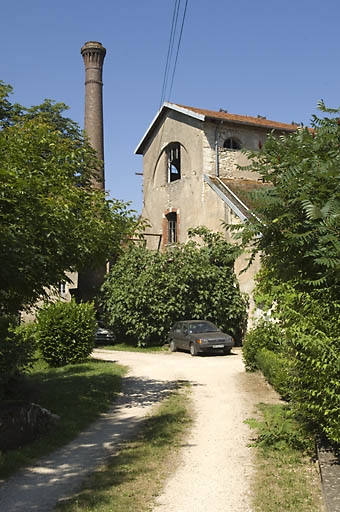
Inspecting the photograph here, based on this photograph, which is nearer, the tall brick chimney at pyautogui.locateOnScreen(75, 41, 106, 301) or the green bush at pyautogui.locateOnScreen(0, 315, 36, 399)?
the green bush at pyautogui.locateOnScreen(0, 315, 36, 399)

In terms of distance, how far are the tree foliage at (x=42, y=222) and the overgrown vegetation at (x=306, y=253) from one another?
3494 mm

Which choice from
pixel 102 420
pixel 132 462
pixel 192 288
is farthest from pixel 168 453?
pixel 192 288

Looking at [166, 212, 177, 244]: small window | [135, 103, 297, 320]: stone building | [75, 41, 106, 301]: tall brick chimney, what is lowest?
[166, 212, 177, 244]: small window

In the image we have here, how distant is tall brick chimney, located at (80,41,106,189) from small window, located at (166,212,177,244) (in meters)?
7.94

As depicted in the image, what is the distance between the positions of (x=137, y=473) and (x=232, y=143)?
22.8m

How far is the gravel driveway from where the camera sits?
18.4ft

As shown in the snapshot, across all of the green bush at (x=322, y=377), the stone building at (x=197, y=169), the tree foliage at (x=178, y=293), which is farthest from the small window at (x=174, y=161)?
the green bush at (x=322, y=377)

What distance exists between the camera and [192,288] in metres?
23.6

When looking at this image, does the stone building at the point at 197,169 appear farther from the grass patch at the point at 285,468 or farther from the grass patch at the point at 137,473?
the grass patch at the point at 285,468

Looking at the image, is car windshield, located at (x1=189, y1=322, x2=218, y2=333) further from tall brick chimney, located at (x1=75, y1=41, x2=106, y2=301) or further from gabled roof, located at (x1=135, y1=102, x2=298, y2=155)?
tall brick chimney, located at (x1=75, y1=41, x2=106, y2=301)

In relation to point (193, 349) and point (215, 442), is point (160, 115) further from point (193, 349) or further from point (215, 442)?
point (215, 442)

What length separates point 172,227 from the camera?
2911cm

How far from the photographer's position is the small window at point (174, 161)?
94.8 feet

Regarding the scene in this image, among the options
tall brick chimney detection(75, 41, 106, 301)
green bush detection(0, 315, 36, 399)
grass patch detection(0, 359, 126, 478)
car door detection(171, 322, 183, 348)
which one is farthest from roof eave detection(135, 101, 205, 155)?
green bush detection(0, 315, 36, 399)
